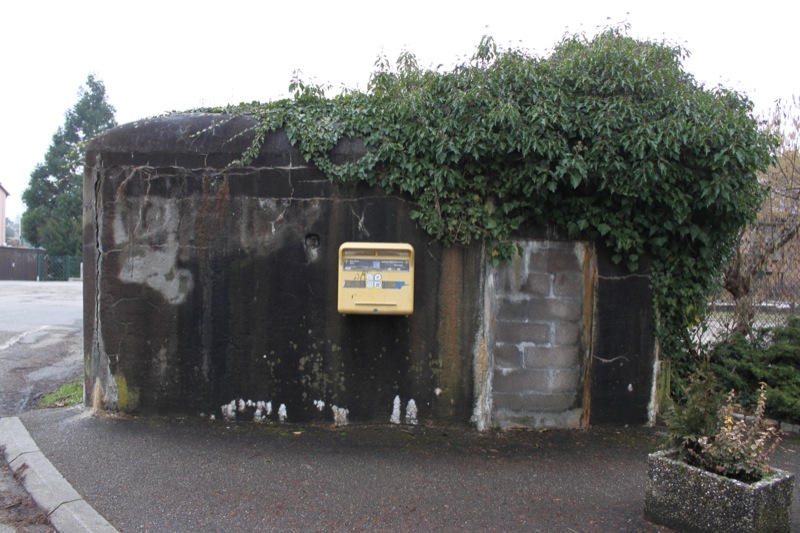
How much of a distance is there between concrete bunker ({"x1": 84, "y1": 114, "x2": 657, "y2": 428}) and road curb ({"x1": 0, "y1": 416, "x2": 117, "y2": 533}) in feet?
2.82

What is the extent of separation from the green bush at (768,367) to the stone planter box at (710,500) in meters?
2.54

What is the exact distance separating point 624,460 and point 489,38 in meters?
3.82

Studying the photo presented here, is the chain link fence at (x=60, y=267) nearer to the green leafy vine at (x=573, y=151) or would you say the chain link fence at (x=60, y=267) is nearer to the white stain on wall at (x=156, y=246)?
the white stain on wall at (x=156, y=246)

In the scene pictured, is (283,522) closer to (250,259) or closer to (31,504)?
(31,504)

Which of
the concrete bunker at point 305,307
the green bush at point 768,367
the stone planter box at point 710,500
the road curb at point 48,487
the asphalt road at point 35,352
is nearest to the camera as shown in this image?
the stone planter box at point 710,500

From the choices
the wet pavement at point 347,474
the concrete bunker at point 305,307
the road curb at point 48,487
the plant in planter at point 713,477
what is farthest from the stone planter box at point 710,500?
the road curb at point 48,487

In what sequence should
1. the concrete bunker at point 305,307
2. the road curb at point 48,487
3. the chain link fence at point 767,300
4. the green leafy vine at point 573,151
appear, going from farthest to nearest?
1. the chain link fence at point 767,300
2. the concrete bunker at point 305,307
3. the green leafy vine at point 573,151
4. the road curb at point 48,487

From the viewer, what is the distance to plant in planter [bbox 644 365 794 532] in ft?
11.3

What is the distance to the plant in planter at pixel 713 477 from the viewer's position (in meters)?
3.44

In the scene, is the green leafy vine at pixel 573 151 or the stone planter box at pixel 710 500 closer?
the stone planter box at pixel 710 500

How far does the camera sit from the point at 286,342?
5535mm

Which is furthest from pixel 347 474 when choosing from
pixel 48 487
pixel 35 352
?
pixel 35 352

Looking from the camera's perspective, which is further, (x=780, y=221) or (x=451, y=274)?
(x=780, y=221)

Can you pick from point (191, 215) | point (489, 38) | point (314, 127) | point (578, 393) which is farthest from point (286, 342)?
point (489, 38)
